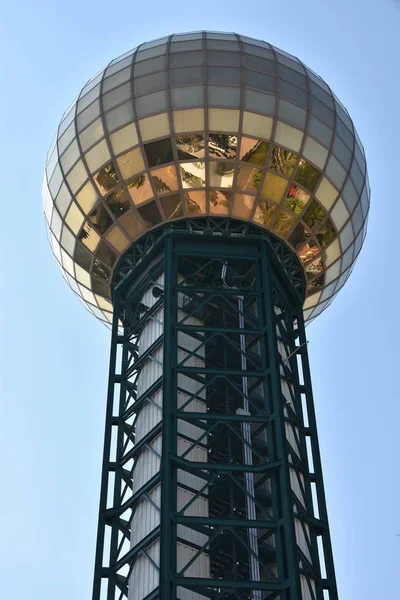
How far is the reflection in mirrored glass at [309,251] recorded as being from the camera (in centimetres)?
3484

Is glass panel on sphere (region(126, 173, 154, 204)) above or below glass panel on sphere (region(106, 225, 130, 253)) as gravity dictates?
above

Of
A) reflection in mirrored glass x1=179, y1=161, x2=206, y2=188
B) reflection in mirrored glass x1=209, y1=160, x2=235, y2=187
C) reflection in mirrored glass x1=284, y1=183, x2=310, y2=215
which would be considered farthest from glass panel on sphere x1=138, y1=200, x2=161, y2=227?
reflection in mirrored glass x1=284, y1=183, x2=310, y2=215

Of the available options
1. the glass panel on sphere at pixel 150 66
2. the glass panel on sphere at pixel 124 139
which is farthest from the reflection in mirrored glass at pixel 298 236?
the glass panel on sphere at pixel 150 66

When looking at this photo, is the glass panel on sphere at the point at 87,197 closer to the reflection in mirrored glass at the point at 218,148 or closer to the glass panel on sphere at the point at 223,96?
the reflection in mirrored glass at the point at 218,148

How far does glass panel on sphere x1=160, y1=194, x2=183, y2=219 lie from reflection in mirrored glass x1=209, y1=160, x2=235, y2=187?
1287 millimetres

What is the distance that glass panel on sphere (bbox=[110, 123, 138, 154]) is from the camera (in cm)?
3316

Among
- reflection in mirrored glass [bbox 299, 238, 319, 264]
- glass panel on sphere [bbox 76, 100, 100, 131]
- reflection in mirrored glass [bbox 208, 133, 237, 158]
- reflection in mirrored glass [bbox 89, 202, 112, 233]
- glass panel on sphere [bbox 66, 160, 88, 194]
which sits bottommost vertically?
reflection in mirrored glass [bbox 299, 238, 319, 264]

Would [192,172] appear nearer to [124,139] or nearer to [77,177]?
[124,139]

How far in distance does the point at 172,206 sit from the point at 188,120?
2724mm

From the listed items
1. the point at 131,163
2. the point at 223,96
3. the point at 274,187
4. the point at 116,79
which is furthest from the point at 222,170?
the point at 116,79

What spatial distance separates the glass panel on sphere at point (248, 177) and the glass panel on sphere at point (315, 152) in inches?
71.9

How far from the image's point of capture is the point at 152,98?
33.3 m

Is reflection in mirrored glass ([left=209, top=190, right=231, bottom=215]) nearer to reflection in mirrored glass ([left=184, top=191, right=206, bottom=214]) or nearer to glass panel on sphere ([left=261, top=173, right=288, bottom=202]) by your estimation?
reflection in mirrored glass ([left=184, top=191, right=206, bottom=214])

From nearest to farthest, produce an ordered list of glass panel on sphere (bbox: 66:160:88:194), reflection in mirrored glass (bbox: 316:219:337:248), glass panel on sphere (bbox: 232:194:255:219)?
glass panel on sphere (bbox: 232:194:255:219) → glass panel on sphere (bbox: 66:160:88:194) → reflection in mirrored glass (bbox: 316:219:337:248)
